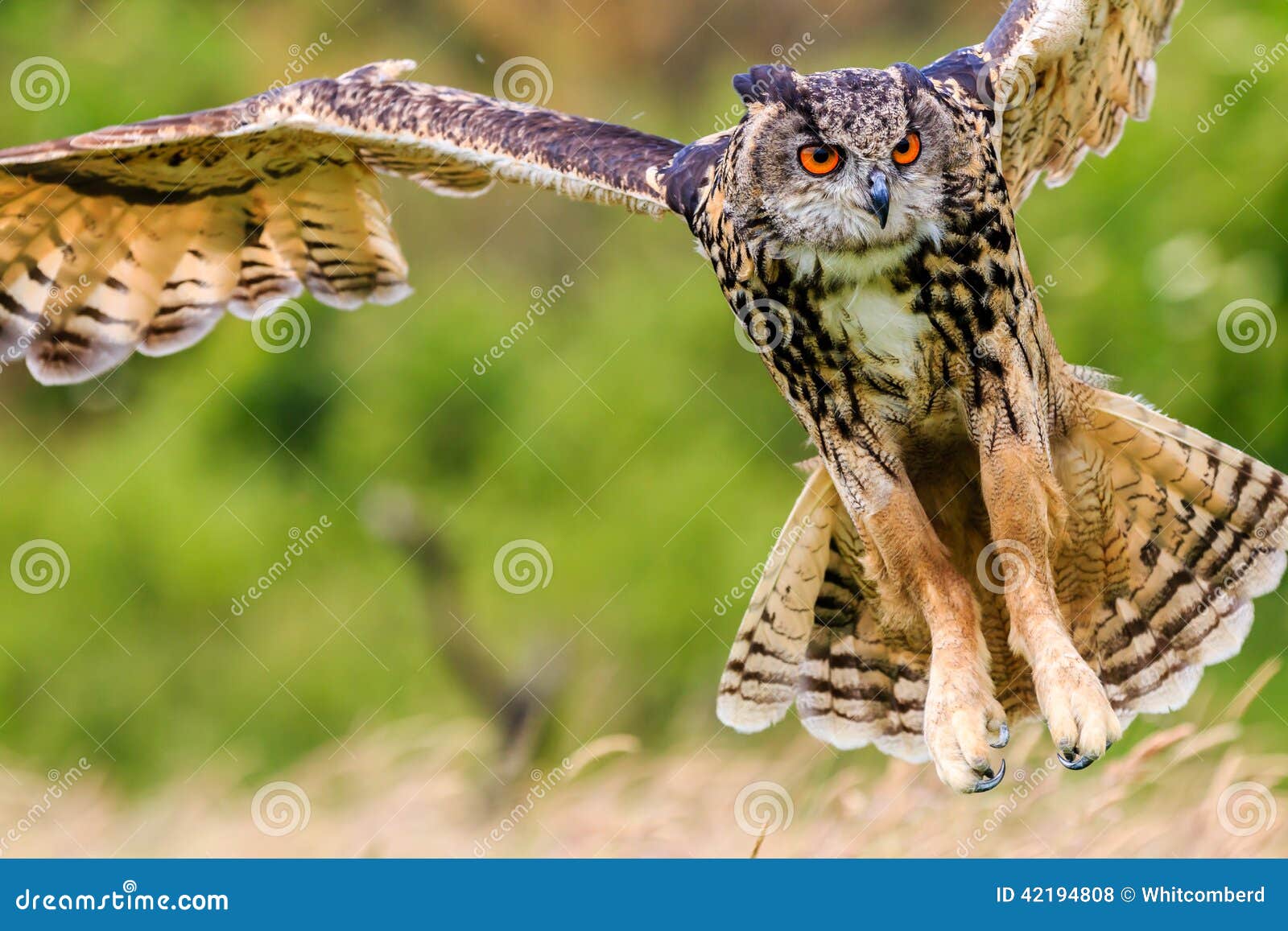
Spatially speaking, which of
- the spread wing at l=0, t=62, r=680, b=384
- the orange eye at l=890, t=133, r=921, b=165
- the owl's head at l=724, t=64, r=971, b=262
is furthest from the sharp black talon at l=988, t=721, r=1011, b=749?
the spread wing at l=0, t=62, r=680, b=384

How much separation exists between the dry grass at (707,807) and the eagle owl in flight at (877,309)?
13.5 inches

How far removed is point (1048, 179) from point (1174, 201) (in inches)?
198

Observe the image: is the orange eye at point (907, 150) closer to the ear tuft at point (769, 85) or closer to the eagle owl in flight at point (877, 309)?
the eagle owl in flight at point (877, 309)

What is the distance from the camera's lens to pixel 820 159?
378cm

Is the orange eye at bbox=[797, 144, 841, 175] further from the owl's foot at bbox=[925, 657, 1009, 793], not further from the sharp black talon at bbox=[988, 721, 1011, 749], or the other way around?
the sharp black talon at bbox=[988, 721, 1011, 749]

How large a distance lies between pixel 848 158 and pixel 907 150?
0.48 ft

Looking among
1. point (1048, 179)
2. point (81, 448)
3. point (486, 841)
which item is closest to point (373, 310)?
point (81, 448)

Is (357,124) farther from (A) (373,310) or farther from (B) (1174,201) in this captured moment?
(A) (373,310)

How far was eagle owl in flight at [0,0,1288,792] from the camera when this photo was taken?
391cm

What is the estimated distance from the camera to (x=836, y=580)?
4816 mm

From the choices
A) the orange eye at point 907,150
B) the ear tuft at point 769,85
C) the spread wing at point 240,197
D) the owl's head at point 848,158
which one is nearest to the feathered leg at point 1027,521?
the owl's head at point 848,158

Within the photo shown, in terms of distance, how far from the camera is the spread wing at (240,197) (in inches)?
196

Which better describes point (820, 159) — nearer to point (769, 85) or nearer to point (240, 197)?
point (769, 85)

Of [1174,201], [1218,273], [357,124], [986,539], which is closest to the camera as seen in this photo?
[986,539]
